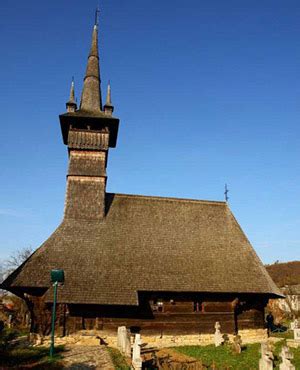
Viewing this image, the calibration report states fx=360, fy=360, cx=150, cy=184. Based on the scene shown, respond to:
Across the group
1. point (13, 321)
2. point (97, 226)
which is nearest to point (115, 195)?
point (97, 226)

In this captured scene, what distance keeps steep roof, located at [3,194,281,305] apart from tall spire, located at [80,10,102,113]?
530 centimetres

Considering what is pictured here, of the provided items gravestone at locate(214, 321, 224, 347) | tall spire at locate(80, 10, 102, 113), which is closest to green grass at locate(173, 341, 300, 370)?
gravestone at locate(214, 321, 224, 347)

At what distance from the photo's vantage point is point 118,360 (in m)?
11.3

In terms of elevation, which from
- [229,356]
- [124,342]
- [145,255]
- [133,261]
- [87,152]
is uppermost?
[87,152]

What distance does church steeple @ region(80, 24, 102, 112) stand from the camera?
806 inches

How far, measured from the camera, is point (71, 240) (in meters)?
16.6

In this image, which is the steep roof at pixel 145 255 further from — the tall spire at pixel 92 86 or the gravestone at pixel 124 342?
the tall spire at pixel 92 86

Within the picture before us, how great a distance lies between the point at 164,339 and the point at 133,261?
356cm

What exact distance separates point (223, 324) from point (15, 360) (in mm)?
9183

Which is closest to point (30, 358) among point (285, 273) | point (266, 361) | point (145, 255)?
point (145, 255)

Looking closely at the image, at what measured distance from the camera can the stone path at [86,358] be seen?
10.2 m

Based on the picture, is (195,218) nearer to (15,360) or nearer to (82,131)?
(82,131)

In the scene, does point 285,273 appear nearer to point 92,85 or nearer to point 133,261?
point 133,261

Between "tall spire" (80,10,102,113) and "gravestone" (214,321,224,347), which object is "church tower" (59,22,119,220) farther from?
"gravestone" (214,321,224,347)
